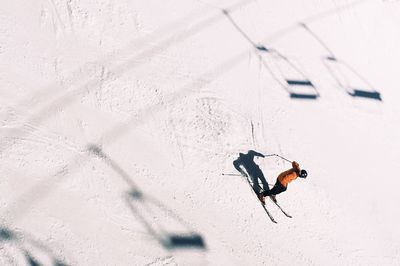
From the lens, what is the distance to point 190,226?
5.93m

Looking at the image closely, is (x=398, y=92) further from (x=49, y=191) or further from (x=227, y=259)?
(x=49, y=191)

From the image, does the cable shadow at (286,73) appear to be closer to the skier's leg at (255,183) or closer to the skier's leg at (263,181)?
the skier's leg at (263,181)

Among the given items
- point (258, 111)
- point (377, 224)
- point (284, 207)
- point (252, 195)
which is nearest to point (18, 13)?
point (258, 111)

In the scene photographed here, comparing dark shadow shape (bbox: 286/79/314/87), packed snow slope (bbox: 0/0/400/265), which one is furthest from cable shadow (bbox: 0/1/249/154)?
dark shadow shape (bbox: 286/79/314/87)

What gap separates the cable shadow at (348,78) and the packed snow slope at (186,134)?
0.09 ft

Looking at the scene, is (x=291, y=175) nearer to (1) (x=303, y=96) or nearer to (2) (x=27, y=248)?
(1) (x=303, y=96)

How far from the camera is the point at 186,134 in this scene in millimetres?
6570

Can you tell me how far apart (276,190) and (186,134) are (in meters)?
1.63

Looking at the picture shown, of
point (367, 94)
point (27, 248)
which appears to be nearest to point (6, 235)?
point (27, 248)

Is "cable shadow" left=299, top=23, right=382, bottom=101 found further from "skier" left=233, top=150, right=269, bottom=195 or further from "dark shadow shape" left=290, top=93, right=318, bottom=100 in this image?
"skier" left=233, top=150, right=269, bottom=195

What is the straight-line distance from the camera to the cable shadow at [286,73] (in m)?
7.70

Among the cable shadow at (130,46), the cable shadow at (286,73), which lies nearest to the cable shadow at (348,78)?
the cable shadow at (286,73)

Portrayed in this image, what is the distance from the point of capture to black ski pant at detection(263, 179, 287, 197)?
5982 millimetres

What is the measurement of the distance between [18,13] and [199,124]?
353cm
